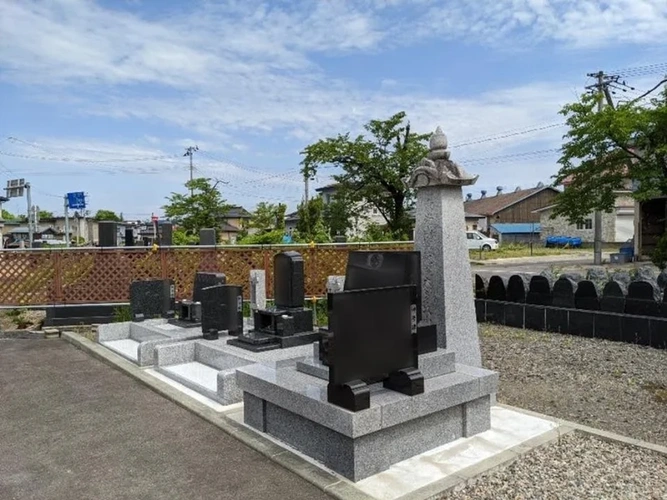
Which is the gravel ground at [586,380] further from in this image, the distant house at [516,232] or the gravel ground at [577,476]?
the distant house at [516,232]

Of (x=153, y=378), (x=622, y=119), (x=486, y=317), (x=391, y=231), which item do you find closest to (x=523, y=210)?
(x=391, y=231)

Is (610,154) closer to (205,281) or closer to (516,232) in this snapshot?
(205,281)

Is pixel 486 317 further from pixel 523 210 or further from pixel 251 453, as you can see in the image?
pixel 523 210

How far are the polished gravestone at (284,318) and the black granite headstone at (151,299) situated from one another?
7.86 ft

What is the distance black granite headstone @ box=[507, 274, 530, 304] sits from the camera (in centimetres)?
911

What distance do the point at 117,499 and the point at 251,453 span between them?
97cm

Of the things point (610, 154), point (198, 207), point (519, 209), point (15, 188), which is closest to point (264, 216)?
point (198, 207)

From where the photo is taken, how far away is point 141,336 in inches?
317

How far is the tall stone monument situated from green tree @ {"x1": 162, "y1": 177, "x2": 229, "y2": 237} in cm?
2503

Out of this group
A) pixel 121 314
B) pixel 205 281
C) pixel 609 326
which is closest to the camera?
pixel 609 326

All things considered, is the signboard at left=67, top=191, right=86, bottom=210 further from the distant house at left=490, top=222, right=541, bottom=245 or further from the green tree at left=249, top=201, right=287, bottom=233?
the distant house at left=490, top=222, right=541, bottom=245

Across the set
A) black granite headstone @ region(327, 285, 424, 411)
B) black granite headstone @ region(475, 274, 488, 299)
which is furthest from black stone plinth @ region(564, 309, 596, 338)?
black granite headstone @ region(327, 285, 424, 411)

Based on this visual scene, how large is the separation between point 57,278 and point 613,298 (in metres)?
9.33

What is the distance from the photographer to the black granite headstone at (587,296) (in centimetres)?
815
